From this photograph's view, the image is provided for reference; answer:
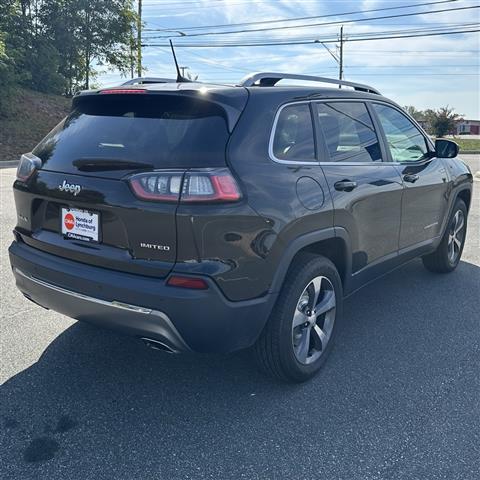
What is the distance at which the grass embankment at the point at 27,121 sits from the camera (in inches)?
690

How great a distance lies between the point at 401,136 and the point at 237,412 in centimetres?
265

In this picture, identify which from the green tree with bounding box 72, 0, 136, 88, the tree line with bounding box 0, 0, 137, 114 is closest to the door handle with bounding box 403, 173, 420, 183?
the tree line with bounding box 0, 0, 137, 114

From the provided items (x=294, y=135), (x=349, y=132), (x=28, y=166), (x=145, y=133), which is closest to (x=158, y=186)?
(x=145, y=133)

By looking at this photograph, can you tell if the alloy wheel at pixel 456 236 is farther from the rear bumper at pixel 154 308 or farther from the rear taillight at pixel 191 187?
the rear taillight at pixel 191 187

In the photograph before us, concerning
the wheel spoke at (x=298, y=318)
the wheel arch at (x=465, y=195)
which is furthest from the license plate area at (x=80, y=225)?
the wheel arch at (x=465, y=195)

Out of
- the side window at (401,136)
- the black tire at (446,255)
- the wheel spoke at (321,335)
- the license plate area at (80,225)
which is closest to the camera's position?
the license plate area at (80,225)

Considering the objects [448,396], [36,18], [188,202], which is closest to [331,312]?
[448,396]

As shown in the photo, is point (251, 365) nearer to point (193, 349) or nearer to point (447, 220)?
point (193, 349)

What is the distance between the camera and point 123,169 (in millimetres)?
2568

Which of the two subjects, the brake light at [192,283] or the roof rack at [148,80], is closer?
the brake light at [192,283]

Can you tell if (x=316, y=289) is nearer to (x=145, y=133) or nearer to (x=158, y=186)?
(x=158, y=186)

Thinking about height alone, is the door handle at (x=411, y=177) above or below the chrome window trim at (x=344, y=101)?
below

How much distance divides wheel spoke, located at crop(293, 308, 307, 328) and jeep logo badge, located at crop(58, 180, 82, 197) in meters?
1.38

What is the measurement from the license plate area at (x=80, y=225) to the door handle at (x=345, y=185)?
1428 mm
